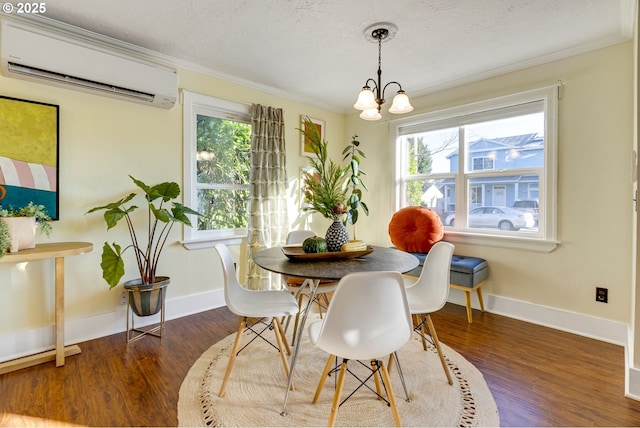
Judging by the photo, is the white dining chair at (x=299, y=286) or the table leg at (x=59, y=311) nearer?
the table leg at (x=59, y=311)

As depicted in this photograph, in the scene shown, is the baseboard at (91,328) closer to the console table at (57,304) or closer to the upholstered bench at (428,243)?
the console table at (57,304)

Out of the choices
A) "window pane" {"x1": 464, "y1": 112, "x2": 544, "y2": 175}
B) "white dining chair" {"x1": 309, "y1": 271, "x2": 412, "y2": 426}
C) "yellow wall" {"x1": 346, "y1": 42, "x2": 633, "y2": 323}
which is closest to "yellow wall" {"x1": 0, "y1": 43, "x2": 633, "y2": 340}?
"yellow wall" {"x1": 346, "y1": 42, "x2": 633, "y2": 323}

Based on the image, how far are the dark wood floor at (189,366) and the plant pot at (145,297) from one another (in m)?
0.25

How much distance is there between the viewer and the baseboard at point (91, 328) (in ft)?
7.13

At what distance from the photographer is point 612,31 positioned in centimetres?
233

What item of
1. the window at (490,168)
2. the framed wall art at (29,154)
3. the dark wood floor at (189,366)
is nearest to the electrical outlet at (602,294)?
the dark wood floor at (189,366)

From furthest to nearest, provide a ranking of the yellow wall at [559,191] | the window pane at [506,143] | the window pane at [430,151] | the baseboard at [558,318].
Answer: the window pane at [430,151]
the window pane at [506,143]
the baseboard at [558,318]
the yellow wall at [559,191]

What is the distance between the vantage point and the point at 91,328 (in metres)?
2.48

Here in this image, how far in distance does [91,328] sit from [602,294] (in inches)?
166

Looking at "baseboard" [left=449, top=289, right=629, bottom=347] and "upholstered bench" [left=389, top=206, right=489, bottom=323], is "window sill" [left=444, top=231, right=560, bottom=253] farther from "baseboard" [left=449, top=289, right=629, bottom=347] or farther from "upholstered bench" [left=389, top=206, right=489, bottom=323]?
"baseboard" [left=449, top=289, right=629, bottom=347]

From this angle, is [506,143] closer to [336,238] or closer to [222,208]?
[336,238]

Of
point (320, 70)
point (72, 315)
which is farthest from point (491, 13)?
point (72, 315)

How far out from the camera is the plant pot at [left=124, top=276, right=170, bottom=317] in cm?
241

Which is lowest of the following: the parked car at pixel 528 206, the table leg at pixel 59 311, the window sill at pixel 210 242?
the table leg at pixel 59 311
